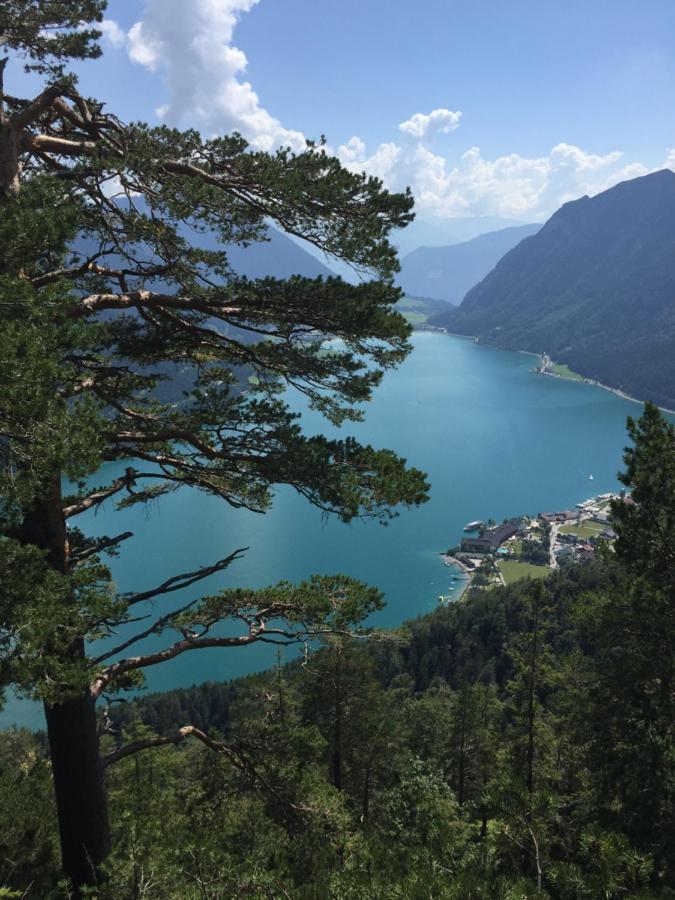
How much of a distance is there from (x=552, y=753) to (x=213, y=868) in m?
15.2

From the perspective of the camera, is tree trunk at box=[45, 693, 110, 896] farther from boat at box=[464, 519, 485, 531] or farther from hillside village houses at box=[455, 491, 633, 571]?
boat at box=[464, 519, 485, 531]

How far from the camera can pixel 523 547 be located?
242 ft

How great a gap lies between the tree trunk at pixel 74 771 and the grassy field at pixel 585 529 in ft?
261

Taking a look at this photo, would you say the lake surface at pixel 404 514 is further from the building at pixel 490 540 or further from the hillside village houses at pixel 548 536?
the hillside village houses at pixel 548 536

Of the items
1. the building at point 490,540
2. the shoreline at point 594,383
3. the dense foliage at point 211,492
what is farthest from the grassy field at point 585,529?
the shoreline at point 594,383

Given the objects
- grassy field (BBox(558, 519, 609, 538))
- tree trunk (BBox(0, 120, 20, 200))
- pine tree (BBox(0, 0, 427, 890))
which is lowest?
grassy field (BBox(558, 519, 609, 538))

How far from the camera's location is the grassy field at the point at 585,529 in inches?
3074

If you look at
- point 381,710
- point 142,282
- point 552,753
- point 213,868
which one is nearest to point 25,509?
point 142,282

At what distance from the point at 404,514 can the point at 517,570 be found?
64.6 feet

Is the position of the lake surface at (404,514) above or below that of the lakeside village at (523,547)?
above

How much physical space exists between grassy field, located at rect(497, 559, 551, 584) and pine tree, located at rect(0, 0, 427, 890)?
67674 millimetres

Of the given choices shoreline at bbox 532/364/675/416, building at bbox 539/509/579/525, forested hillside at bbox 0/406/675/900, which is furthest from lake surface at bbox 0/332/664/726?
shoreline at bbox 532/364/675/416

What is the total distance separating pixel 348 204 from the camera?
245 inches

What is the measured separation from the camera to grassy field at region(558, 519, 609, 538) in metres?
78.1
